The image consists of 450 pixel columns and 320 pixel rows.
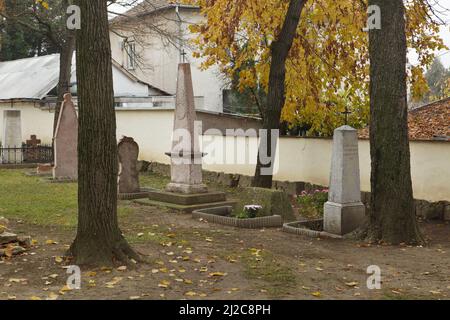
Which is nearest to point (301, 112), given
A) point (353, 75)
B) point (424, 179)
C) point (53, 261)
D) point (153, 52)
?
point (353, 75)

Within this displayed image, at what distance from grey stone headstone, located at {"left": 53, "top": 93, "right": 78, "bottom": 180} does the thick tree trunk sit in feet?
34.3

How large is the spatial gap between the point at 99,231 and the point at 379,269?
3570 millimetres

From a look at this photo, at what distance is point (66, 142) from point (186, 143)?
222 inches

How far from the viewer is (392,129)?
31.8 ft

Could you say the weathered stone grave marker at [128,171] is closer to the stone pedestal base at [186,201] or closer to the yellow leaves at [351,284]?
the stone pedestal base at [186,201]

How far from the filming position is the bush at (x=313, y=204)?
13028 millimetres

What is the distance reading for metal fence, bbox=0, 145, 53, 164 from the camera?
21453 millimetres

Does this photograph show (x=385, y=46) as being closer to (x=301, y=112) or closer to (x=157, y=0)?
(x=301, y=112)

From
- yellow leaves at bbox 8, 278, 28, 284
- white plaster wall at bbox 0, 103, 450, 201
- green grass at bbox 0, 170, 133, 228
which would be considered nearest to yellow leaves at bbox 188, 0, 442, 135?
white plaster wall at bbox 0, 103, 450, 201

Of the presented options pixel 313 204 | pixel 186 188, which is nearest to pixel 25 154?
pixel 186 188

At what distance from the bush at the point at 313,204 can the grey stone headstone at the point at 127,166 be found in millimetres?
4105

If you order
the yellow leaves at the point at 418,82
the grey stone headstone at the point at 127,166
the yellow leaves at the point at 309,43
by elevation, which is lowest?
the grey stone headstone at the point at 127,166

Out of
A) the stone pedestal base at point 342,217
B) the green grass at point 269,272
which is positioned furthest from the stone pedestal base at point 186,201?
the green grass at point 269,272

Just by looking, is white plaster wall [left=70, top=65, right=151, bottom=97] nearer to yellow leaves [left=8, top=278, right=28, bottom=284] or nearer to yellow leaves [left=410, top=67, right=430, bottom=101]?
yellow leaves [left=410, top=67, right=430, bottom=101]
